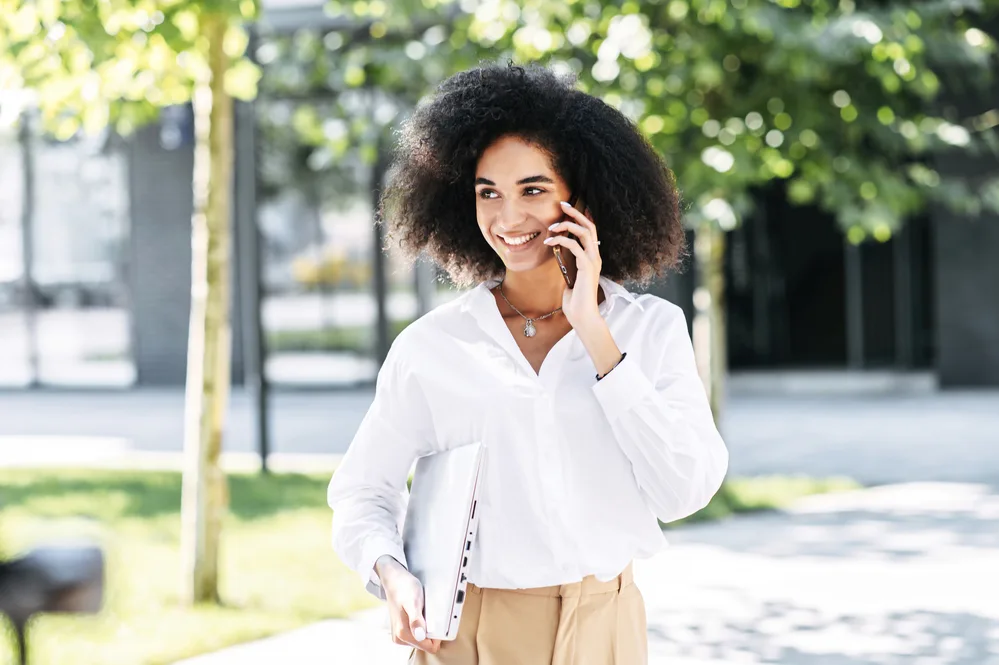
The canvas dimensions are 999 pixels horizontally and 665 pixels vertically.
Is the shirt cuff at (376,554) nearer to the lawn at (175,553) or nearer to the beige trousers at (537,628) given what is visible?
the beige trousers at (537,628)

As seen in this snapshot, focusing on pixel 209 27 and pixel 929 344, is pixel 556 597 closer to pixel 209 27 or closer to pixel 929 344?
pixel 209 27

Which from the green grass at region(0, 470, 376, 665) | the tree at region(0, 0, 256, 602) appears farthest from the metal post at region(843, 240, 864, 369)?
the tree at region(0, 0, 256, 602)

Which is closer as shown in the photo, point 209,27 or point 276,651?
point 276,651

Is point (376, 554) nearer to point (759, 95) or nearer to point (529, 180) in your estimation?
point (529, 180)

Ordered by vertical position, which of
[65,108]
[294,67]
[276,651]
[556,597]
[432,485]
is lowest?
[276,651]

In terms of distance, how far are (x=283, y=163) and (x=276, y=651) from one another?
1398 cm

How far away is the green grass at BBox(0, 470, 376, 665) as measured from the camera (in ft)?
18.5

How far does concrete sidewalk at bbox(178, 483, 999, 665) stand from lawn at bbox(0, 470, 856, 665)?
265mm

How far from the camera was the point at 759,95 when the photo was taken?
8531 millimetres

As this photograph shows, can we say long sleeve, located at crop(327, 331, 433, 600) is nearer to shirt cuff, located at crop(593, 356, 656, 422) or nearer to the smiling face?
the smiling face

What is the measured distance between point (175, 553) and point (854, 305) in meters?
13.2

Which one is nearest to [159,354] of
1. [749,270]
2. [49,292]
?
[49,292]

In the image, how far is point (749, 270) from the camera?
63.8 ft

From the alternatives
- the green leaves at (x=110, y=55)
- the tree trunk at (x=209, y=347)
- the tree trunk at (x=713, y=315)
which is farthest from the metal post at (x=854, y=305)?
the tree trunk at (x=209, y=347)
